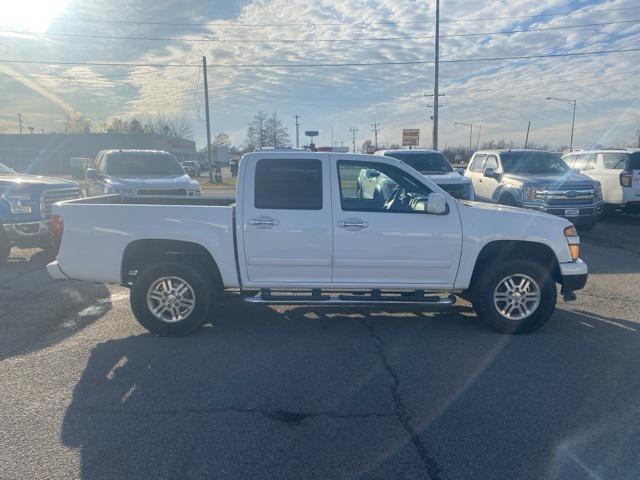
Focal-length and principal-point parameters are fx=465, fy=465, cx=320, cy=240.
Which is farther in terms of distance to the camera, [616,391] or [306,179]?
[306,179]

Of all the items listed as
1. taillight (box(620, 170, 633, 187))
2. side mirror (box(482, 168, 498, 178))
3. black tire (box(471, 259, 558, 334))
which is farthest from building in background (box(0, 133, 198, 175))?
black tire (box(471, 259, 558, 334))

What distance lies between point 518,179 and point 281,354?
8808 mm

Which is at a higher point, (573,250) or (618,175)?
(618,175)

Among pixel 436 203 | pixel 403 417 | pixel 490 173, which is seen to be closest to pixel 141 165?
pixel 490 173

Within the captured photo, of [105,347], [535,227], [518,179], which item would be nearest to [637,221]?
[518,179]

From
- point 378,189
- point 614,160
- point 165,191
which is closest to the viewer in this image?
point 378,189

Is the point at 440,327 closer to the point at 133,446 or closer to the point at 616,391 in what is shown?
the point at 616,391

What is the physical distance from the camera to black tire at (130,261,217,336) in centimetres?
490

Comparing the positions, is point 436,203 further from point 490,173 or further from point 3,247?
point 490,173

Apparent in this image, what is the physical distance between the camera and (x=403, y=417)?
11.3 ft

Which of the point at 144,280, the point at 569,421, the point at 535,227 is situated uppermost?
the point at 535,227

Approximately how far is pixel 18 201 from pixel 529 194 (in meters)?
10.5

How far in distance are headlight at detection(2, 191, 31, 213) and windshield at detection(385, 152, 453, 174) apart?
803cm

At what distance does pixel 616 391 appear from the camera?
3814 mm
